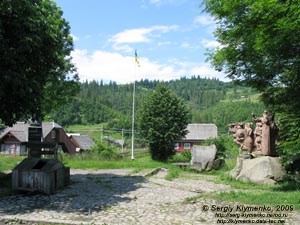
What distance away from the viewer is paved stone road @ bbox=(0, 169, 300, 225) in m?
8.18

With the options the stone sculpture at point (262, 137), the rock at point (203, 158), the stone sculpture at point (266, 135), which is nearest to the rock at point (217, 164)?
the rock at point (203, 158)

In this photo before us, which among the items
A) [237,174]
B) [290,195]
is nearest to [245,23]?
[290,195]

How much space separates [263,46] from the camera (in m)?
10.5

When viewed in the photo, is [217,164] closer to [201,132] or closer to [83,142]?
[83,142]

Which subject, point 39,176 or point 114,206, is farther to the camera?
point 39,176

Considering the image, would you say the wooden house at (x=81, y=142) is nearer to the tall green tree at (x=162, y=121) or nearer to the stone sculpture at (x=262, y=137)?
the tall green tree at (x=162, y=121)

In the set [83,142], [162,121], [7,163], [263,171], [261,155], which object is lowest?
[83,142]

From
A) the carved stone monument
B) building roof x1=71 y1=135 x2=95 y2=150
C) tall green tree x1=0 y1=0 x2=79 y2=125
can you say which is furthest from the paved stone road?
building roof x1=71 y1=135 x2=95 y2=150

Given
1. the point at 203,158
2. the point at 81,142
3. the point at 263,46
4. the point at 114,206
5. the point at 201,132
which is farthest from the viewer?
the point at 201,132

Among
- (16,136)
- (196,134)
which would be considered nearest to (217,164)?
(16,136)

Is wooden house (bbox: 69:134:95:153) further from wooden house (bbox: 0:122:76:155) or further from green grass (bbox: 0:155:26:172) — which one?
green grass (bbox: 0:155:26:172)

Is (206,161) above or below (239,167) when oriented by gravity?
below

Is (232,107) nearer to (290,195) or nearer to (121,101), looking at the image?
(121,101)

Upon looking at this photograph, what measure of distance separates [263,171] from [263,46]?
22.0ft
